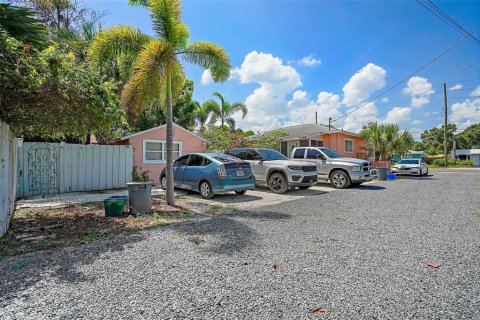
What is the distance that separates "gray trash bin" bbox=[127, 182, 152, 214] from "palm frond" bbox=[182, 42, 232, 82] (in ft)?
14.2

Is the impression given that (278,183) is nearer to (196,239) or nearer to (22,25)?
(196,239)

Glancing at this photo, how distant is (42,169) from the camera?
1020cm

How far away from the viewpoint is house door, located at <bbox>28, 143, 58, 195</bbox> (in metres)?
9.95

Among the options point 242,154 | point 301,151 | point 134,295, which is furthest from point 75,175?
point 301,151

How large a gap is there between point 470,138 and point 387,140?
2216 inches

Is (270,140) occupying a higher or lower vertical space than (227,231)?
higher

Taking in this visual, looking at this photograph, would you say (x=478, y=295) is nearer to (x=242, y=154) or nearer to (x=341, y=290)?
(x=341, y=290)

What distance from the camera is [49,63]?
481cm

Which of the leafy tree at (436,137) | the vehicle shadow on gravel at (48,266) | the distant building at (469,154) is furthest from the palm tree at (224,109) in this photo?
the leafy tree at (436,137)

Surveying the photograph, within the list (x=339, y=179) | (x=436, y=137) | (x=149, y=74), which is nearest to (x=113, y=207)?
(x=149, y=74)

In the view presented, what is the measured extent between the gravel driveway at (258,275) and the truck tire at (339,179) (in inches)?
273

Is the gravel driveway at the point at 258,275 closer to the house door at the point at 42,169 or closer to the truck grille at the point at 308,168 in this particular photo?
the truck grille at the point at 308,168

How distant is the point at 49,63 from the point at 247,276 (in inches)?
195

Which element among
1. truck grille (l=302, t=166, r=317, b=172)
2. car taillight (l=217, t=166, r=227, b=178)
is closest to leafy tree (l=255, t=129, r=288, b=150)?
truck grille (l=302, t=166, r=317, b=172)
